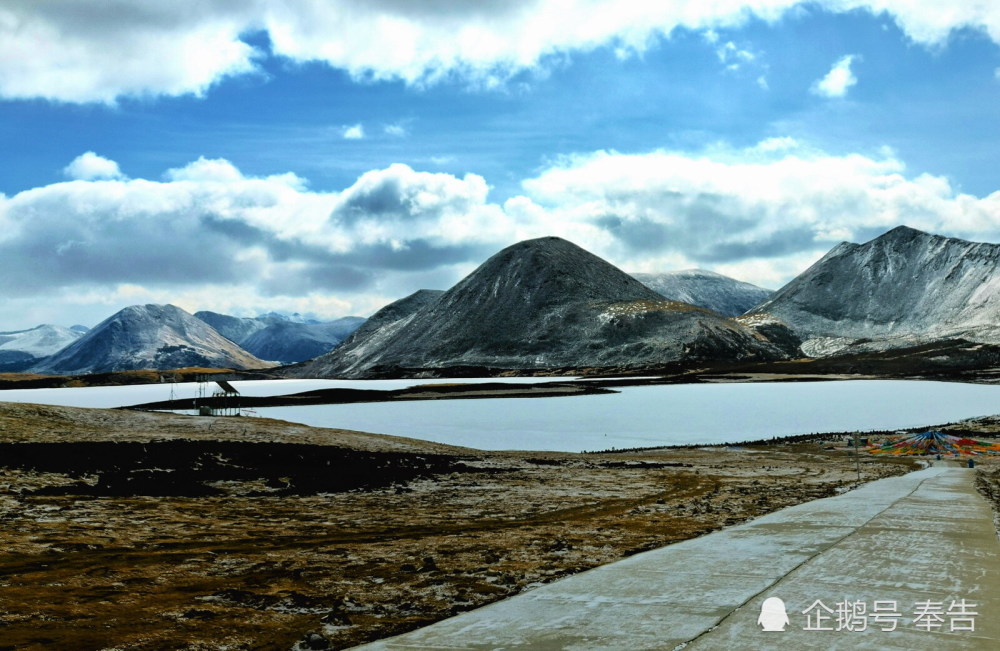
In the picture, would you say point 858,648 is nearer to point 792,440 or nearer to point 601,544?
point 601,544

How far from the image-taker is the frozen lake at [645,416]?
64250mm

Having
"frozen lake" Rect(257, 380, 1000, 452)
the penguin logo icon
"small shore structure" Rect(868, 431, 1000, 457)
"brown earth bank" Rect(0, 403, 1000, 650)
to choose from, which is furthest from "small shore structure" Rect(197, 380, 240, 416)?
the penguin logo icon

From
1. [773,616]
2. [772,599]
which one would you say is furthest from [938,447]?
[773,616]

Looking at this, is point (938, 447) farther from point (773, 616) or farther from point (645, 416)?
point (773, 616)

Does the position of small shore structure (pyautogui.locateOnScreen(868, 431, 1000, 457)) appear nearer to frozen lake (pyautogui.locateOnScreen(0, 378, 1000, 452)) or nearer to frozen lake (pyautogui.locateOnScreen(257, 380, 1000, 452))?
frozen lake (pyautogui.locateOnScreen(257, 380, 1000, 452))

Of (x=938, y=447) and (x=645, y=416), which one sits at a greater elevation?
(x=938, y=447)

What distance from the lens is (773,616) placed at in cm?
898

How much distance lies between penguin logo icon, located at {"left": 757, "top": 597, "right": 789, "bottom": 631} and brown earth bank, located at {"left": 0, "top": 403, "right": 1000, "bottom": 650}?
382 cm

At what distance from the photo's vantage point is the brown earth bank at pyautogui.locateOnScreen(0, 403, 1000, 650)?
Answer: 10.2 meters

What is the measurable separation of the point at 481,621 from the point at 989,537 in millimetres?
10878

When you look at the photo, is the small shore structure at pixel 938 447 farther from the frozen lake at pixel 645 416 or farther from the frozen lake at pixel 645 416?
the frozen lake at pixel 645 416

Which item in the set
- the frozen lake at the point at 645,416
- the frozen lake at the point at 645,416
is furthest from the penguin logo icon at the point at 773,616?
the frozen lake at the point at 645,416

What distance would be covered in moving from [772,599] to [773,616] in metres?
0.54

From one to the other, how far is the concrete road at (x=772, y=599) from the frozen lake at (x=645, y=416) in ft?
136
